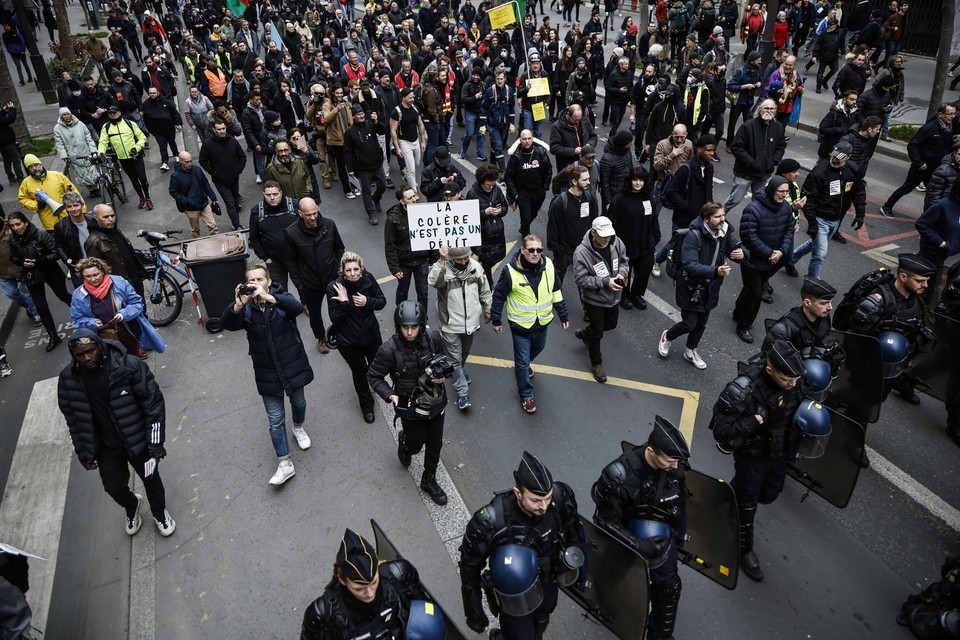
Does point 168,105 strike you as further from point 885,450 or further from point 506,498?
point 885,450

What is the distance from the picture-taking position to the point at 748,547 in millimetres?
4848

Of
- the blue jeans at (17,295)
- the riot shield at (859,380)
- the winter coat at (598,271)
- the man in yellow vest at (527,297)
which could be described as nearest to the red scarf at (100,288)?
the blue jeans at (17,295)

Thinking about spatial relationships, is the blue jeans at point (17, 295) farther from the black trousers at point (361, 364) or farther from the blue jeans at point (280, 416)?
the black trousers at point (361, 364)

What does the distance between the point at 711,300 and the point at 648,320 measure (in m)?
1.48

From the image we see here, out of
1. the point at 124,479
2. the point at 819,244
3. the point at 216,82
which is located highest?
the point at 216,82

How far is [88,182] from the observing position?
11.2 metres

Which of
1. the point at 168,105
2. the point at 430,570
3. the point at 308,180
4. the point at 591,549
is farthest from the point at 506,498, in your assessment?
the point at 168,105

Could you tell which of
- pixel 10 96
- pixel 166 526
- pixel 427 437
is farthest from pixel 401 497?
pixel 10 96

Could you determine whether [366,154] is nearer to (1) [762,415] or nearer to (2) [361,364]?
(2) [361,364]

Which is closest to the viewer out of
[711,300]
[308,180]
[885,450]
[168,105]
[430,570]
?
[430,570]

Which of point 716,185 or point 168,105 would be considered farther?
point 168,105

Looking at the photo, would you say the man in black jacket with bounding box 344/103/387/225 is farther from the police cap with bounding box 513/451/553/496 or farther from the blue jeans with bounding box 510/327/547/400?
the police cap with bounding box 513/451/553/496

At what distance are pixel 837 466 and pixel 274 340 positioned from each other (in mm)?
4670

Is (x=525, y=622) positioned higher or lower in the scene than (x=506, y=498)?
lower
